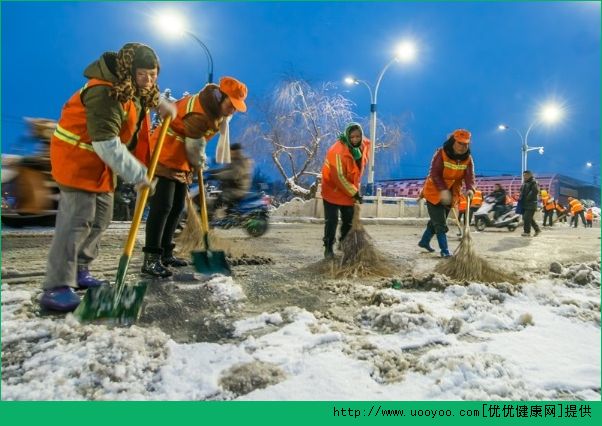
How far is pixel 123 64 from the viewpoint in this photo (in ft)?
7.62

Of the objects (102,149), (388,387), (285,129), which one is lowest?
(388,387)

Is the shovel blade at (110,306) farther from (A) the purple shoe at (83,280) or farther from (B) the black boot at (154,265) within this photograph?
(B) the black boot at (154,265)

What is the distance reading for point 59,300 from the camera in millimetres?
2326

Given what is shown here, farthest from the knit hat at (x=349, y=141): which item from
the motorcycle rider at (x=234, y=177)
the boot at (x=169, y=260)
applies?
the motorcycle rider at (x=234, y=177)

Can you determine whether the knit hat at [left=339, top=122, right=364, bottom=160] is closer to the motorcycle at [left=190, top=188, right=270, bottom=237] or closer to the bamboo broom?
the bamboo broom

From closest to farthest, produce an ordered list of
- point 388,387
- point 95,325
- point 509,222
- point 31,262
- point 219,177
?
point 388,387
point 95,325
point 31,262
point 219,177
point 509,222

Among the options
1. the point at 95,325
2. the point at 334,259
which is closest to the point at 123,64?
the point at 95,325

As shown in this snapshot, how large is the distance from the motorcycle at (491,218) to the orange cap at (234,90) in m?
11.1

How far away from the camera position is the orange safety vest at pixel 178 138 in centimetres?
334

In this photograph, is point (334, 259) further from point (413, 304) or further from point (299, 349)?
point (299, 349)

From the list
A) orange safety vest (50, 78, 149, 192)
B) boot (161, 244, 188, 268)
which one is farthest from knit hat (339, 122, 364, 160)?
orange safety vest (50, 78, 149, 192)

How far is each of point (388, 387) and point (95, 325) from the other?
5.10ft

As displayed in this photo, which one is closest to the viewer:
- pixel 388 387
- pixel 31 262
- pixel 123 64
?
pixel 388 387

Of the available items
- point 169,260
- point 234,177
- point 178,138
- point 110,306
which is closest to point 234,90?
point 178,138
